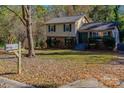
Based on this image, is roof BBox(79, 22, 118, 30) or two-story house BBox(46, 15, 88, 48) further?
two-story house BBox(46, 15, 88, 48)

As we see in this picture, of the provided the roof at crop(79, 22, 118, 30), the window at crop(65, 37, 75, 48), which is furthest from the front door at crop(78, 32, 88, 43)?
the window at crop(65, 37, 75, 48)

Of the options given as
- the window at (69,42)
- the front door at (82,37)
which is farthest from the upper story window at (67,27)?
the front door at (82,37)

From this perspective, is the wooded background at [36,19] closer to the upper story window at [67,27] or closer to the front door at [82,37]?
the upper story window at [67,27]

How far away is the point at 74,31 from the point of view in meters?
41.0

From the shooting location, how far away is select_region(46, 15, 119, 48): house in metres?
37.5

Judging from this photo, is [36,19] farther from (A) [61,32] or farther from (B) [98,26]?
(B) [98,26]

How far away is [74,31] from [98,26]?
3.79 meters

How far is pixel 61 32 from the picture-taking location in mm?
43344

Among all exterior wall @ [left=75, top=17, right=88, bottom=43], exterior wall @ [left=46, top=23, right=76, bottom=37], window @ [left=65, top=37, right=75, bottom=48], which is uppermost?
exterior wall @ [left=75, top=17, right=88, bottom=43]

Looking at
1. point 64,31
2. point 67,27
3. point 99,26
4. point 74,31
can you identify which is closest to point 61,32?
point 64,31

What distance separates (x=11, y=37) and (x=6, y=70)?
998 inches

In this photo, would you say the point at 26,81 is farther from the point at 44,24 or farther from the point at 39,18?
the point at 39,18

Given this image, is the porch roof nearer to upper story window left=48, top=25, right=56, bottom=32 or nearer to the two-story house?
the two-story house

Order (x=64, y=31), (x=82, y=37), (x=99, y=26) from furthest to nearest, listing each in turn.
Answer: (x=64, y=31) < (x=82, y=37) < (x=99, y=26)
